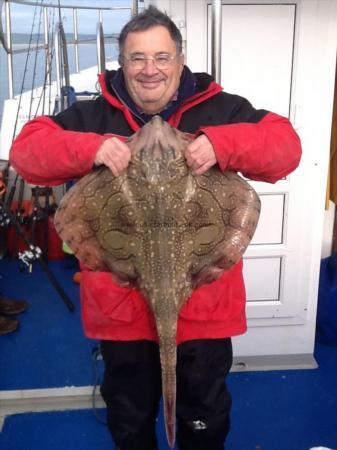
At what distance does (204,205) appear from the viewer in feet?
5.49

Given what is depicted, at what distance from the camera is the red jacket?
68.3 inches

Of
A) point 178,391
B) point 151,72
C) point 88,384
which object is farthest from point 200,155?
point 88,384

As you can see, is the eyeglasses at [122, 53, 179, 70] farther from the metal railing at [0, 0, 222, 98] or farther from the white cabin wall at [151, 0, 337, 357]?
the white cabin wall at [151, 0, 337, 357]

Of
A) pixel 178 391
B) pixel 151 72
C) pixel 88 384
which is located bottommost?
pixel 88 384

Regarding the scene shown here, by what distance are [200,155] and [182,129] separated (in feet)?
1.53

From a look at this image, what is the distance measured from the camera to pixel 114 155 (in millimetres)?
1606

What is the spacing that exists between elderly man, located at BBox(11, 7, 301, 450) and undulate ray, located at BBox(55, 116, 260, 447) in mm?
54

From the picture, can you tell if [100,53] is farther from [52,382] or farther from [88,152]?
[88,152]

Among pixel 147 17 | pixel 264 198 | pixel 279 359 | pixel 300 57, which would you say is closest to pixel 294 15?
pixel 300 57

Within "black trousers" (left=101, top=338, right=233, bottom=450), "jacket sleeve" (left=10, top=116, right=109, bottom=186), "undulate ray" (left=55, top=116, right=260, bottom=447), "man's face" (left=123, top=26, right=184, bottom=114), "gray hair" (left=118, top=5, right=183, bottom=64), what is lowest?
"black trousers" (left=101, top=338, right=233, bottom=450)

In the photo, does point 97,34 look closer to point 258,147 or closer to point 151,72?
point 151,72

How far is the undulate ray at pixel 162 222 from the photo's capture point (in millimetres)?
1600

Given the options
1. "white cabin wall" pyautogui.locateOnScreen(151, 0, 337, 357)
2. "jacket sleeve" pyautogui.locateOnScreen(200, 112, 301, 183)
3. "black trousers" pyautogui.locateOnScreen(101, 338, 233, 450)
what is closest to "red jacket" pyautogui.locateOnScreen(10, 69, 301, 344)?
"jacket sleeve" pyautogui.locateOnScreen(200, 112, 301, 183)

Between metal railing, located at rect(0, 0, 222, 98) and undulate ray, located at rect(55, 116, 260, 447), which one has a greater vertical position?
metal railing, located at rect(0, 0, 222, 98)
